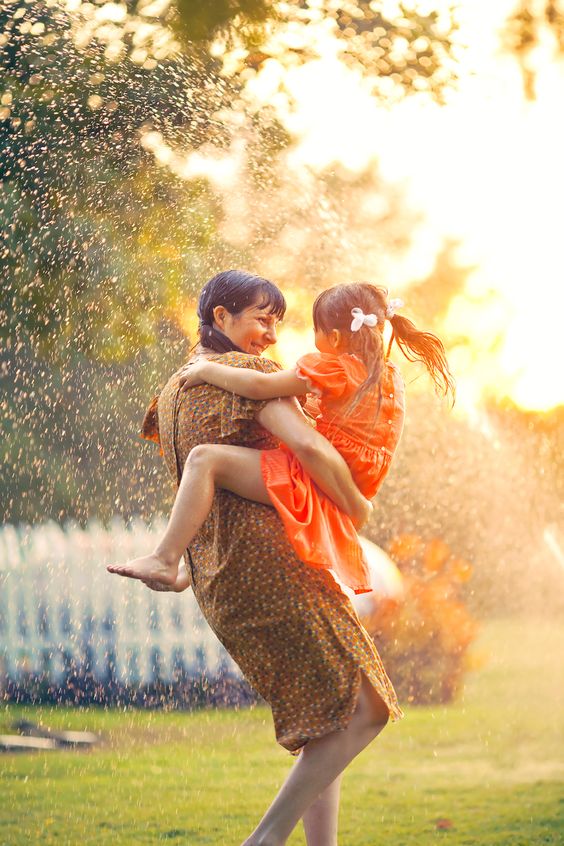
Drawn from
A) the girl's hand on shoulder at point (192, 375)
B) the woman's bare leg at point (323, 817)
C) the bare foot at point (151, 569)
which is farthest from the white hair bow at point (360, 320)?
the woman's bare leg at point (323, 817)

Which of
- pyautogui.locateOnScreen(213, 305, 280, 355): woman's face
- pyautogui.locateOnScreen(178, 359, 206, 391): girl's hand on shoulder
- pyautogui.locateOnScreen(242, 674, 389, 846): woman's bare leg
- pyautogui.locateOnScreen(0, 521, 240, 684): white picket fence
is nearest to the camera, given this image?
pyautogui.locateOnScreen(242, 674, 389, 846): woman's bare leg

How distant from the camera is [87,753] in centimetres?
552

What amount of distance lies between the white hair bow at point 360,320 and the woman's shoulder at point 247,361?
0.19 metres

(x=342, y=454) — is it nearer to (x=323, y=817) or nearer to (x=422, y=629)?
(x=323, y=817)

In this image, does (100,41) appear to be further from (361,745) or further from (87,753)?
(361,745)

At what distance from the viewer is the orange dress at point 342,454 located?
96.0 inches

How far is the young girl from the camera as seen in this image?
8.00 ft

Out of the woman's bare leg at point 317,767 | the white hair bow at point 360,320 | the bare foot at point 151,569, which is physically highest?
the white hair bow at point 360,320

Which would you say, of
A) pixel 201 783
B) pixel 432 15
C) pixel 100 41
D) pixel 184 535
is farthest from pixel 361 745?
pixel 432 15

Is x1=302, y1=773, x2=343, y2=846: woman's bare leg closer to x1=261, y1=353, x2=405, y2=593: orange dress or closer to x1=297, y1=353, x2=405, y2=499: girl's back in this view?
x1=261, y1=353, x2=405, y2=593: orange dress

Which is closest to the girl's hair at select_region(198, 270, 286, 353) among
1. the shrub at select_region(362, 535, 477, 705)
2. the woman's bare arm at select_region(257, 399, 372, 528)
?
the woman's bare arm at select_region(257, 399, 372, 528)

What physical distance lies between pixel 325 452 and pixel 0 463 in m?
4.25

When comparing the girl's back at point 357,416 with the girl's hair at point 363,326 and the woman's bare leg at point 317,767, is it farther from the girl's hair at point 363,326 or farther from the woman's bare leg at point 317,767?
the woman's bare leg at point 317,767

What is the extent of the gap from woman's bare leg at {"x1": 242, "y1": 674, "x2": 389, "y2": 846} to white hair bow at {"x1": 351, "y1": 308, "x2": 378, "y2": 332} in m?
0.75
